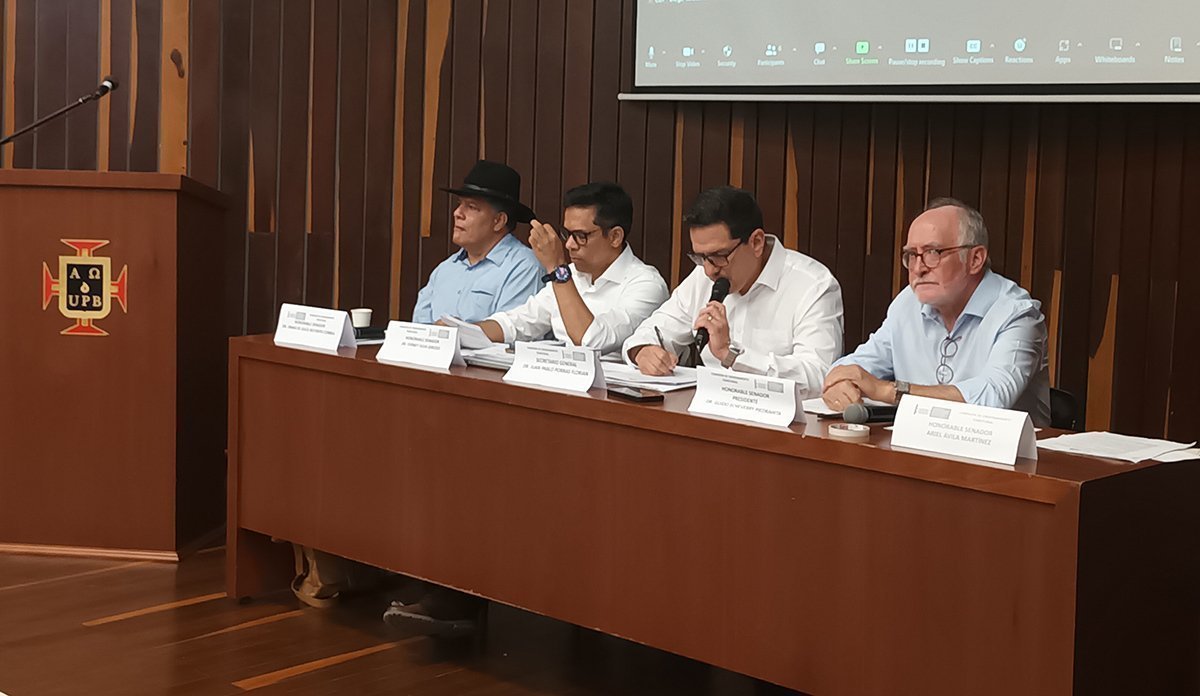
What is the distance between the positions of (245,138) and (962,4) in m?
2.81

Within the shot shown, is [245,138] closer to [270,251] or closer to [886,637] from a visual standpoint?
[270,251]

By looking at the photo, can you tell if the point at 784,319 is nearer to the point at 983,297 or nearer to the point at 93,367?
the point at 983,297

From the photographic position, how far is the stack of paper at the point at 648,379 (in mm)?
2773

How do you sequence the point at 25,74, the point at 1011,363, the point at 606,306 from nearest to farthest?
the point at 1011,363 < the point at 606,306 < the point at 25,74

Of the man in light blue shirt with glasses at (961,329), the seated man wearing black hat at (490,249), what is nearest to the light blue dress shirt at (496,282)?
the seated man wearing black hat at (490,249)

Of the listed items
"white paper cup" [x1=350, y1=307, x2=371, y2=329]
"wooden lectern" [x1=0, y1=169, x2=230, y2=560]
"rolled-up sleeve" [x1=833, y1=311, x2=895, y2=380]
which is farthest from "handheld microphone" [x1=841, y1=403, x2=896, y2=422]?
"wooden lectern" [x1=0, y1=169, x2=230, y2=560]

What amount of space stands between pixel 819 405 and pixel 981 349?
0.52 meters

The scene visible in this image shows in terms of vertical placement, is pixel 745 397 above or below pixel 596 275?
below

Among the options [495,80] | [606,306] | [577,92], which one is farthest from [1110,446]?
[495,80]

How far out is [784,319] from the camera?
339 centimetres

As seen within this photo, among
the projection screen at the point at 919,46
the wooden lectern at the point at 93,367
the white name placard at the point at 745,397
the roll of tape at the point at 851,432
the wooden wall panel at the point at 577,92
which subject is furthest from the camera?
the wooden wall panel at the point at 577,92

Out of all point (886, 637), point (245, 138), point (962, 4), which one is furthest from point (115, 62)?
point (886, 637)

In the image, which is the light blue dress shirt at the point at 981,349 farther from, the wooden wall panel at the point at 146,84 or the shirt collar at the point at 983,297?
the wooden wall panel at the point at 146,84

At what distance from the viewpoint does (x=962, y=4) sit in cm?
364
